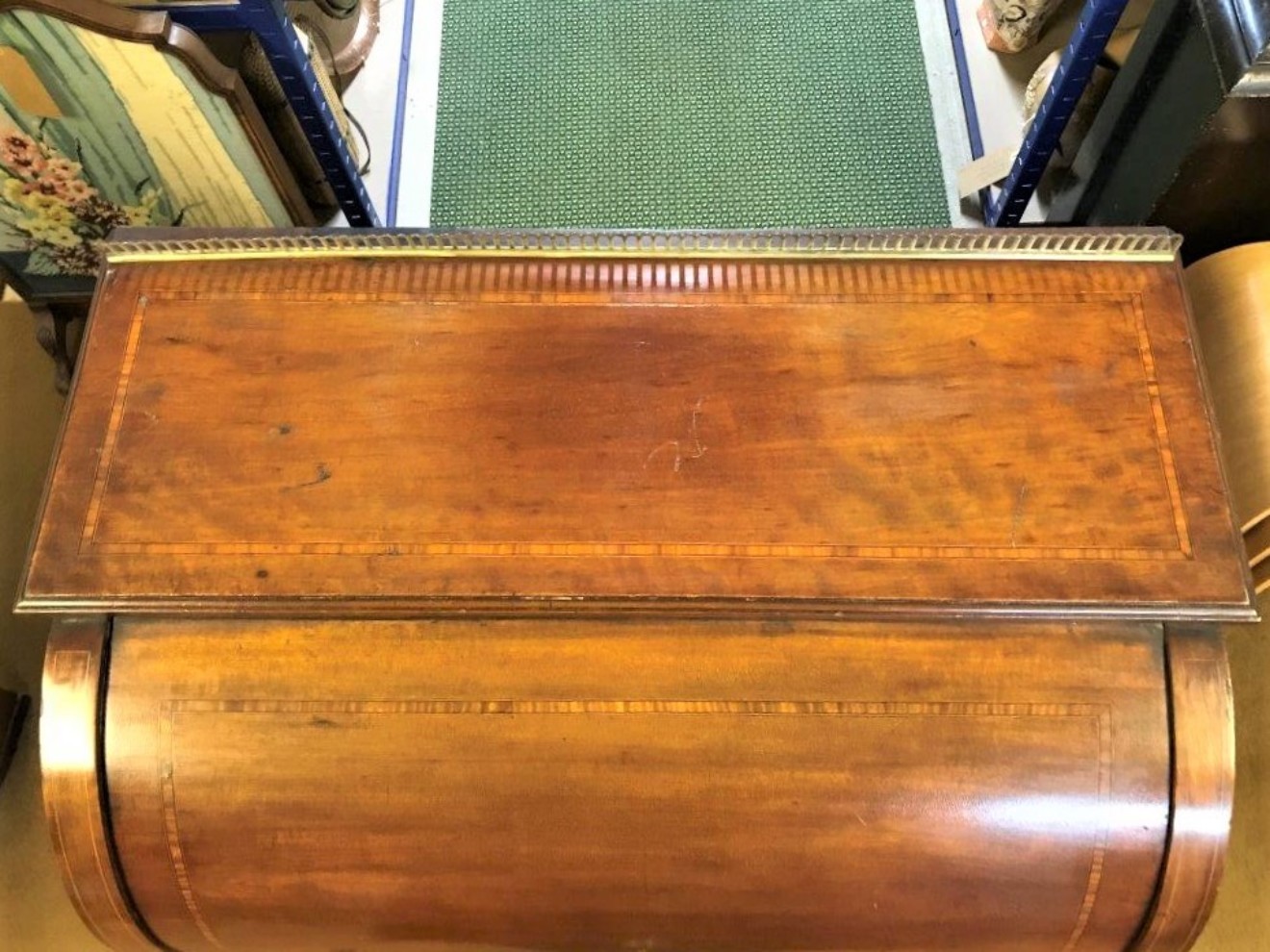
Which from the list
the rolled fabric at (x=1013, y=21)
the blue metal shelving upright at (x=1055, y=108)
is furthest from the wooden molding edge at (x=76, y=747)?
the rolled fabric at (x=1013, y=21)

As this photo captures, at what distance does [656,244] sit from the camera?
1.04m

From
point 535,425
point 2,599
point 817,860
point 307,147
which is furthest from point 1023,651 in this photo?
point 2,599

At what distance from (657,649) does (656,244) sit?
0.42 meters

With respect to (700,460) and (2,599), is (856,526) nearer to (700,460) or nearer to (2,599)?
(700,460)

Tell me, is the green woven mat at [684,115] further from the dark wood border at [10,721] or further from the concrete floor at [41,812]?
the dark wood border at [10,721]

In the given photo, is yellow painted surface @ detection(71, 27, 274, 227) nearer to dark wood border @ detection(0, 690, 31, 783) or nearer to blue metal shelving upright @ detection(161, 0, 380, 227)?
blue metal shelving upright @ detection(161, 0, 380, 227)

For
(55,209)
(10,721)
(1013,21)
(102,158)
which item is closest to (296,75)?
(102,158)

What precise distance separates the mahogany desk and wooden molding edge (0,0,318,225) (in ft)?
1.21

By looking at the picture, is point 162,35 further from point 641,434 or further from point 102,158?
point 641,434

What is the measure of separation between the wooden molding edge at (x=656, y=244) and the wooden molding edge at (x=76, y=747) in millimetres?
411

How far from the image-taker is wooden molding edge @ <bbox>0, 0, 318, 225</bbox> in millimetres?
1002

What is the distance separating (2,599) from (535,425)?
3.23 feet

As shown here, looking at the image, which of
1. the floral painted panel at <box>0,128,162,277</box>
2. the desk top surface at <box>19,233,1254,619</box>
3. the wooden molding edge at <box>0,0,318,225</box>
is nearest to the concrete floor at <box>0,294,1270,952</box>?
the floral painted panel at <box>0,128,162,277</box>

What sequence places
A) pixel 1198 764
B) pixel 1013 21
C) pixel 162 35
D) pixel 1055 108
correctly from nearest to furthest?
pixel 1198 764
pixel 162 35
pixel 1055 108
pixel 1013 21
